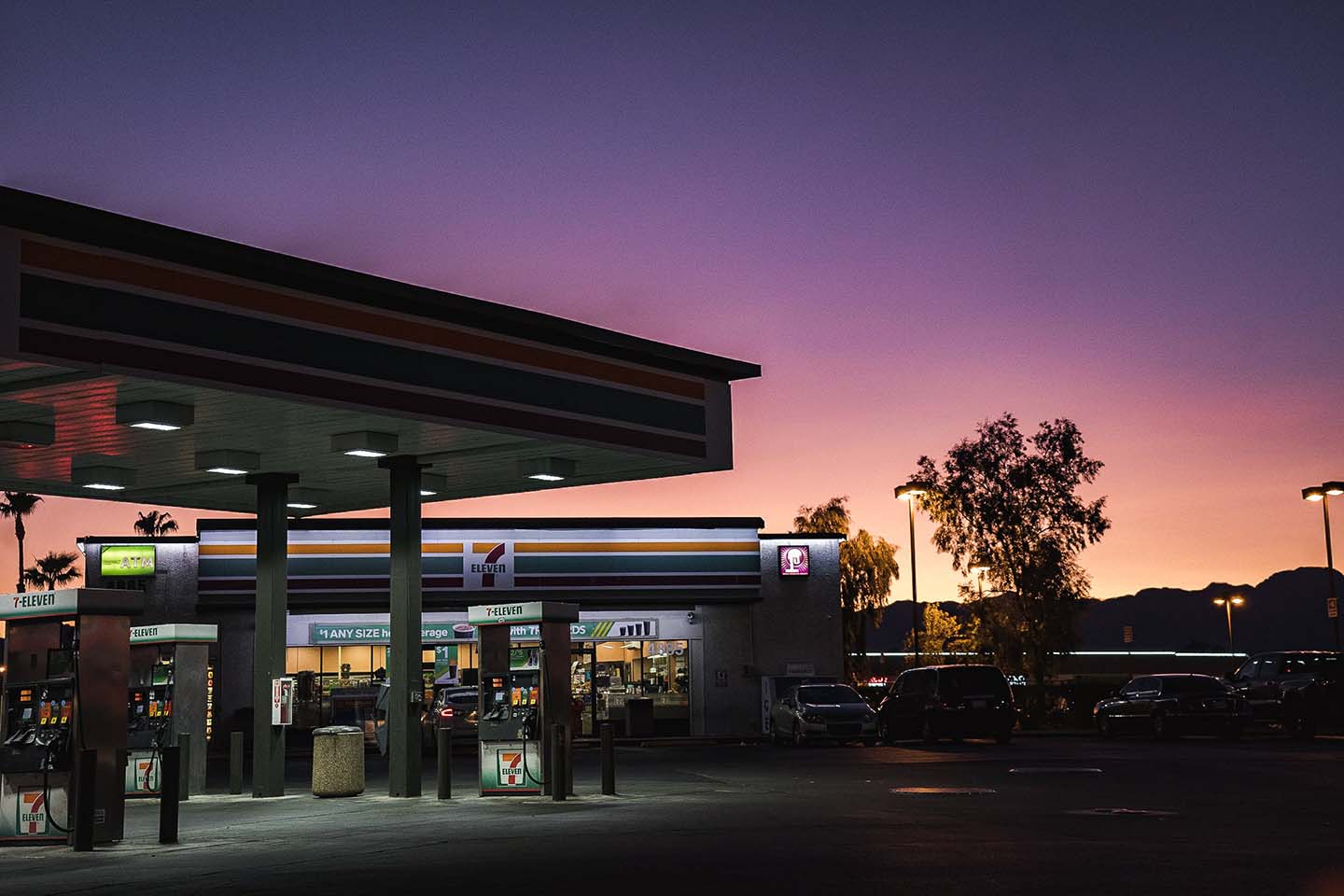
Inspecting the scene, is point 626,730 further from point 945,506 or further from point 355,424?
point 355,424

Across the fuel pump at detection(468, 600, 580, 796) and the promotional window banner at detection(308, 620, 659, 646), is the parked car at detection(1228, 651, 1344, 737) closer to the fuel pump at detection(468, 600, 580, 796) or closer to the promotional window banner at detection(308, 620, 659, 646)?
the promotional window banner at detection(308, 620, 659, 646)

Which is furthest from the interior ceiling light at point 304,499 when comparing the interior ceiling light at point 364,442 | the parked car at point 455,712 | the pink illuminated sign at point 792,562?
the pink illuminated sign at point 792,562

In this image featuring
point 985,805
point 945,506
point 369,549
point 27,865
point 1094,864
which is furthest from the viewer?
point 945,506

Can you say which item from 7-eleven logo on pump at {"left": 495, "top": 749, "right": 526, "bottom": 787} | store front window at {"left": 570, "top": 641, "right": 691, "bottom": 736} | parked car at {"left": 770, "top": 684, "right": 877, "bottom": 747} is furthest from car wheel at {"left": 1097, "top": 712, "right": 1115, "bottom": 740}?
7-eleven logo on pump at {"left": 495, "top": 749, "right": 526, "bottom": 787}

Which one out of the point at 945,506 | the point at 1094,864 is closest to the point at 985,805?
the point at 1094,864

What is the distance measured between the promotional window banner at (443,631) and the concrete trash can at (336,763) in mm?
19639

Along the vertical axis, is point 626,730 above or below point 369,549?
below

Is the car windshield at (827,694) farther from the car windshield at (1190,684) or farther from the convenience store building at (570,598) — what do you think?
the convenience store building at (570,598)

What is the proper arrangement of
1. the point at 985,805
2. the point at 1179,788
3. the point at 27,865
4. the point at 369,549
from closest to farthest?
the point at 27,865 → the point at 985,805 → the point at 1179,788 → the point at 369,549

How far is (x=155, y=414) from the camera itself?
17266 millimetres

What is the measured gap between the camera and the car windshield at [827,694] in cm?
3681

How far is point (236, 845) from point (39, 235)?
6082 mm

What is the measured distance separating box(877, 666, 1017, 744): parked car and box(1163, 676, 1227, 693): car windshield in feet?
11.2

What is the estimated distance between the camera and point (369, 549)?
140 feet
